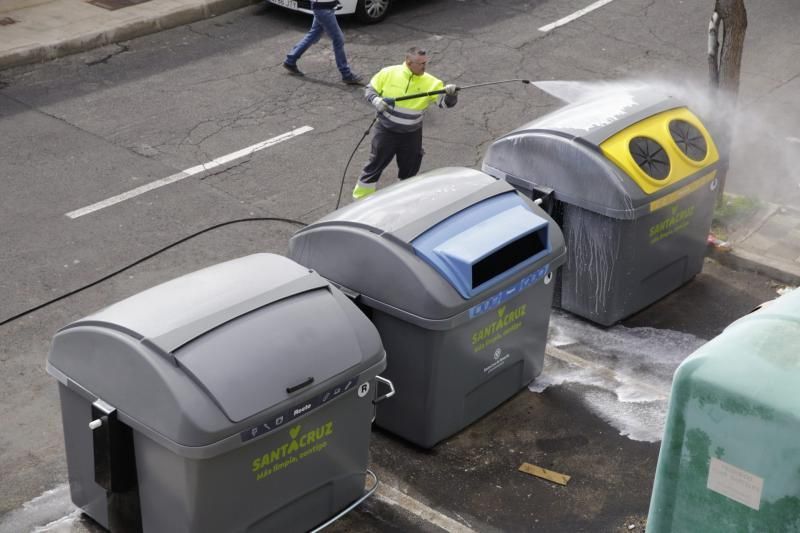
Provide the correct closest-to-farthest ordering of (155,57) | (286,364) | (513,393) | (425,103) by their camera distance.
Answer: (286,364)
(513,393)
(425,103)
(155,57)

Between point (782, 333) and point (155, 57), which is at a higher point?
point (782, 333)

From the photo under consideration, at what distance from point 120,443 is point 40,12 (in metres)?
9.47

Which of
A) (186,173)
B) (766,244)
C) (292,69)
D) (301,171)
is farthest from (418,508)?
(292,69)

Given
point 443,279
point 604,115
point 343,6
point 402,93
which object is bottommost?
point 343,6

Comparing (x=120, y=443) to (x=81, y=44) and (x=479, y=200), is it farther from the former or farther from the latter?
(x=81, y=44)

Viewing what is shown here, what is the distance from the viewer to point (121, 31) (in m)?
13.0

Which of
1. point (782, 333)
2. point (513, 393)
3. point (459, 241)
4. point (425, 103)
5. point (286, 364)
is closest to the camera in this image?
point (782, 333)

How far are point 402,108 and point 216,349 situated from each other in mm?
4226

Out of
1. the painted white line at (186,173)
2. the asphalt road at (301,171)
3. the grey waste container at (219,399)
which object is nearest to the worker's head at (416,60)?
the asphalt road at (301,171)

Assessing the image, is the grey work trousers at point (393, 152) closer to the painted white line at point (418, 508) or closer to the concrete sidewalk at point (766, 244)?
the concrete sidewalk at point (766, 244)

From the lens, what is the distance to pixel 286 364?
17.2 ft

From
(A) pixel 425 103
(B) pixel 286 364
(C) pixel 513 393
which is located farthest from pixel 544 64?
(B) pixel 286 364

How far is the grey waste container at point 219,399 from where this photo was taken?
5039 mm

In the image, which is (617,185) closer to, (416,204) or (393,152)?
(416,204)
